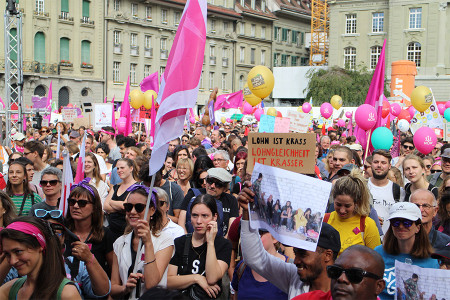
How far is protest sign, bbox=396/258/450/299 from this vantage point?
2910 millimetres

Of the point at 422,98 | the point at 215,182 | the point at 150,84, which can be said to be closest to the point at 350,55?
the point at 422,98

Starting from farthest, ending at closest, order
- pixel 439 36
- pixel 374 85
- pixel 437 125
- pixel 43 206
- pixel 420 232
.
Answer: pixel 439 36
pixel 437 125
pixel 374 85
pixel 43 206
pixel 420 232

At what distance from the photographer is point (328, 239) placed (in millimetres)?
3574

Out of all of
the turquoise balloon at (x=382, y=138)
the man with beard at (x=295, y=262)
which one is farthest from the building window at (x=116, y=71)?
the man with beard at (x=295, y=262)

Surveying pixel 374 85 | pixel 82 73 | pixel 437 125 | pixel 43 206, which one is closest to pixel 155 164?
pixel 43 206

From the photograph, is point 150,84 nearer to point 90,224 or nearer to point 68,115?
point 68,115

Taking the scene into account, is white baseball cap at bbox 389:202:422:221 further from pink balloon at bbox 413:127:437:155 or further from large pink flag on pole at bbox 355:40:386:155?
large pink flag on pole at bbox 355:40:386:155

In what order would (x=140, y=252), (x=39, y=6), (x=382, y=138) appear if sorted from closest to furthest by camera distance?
(x=140, y=252) < (x=382, y=138) < (x=39, y=6)

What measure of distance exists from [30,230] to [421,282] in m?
2.08

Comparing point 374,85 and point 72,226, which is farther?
point 374,85

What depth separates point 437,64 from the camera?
174ft

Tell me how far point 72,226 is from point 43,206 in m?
0.99

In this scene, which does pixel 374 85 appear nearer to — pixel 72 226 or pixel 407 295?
pixel 72 226

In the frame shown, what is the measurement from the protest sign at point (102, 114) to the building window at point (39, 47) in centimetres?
2849
